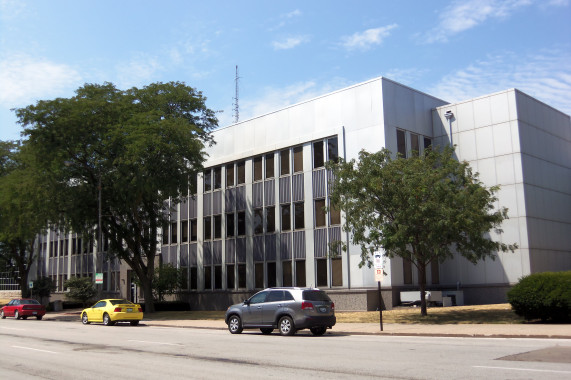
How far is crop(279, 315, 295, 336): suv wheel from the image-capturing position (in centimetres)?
1972

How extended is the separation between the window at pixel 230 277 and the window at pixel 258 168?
705cm

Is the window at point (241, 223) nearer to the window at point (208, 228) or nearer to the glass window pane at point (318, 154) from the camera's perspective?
the window at point (208, 228)

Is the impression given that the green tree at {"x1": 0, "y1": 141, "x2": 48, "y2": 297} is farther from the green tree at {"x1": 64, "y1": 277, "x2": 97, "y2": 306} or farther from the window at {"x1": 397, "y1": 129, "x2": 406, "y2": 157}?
the window at {"x1": 397, "y1": 129, "x2": 406, "y2": 157}

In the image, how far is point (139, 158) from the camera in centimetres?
3422

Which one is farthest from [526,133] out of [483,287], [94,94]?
[94,94]

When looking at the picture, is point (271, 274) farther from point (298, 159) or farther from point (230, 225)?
point (298, 159)

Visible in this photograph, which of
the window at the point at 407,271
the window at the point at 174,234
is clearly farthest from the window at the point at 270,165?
the window at the point at 174,234

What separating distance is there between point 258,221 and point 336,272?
8399 millimetres

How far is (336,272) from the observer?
34.1m

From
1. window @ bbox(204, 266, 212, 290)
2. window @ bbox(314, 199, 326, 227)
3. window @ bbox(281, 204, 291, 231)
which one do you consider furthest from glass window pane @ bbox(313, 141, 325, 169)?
window @ bbox(204, 266, 212, 290)

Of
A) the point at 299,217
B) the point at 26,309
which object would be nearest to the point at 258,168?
the point at 299,217

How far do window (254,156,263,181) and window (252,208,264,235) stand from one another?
2342 mm

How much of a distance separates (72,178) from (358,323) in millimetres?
24707

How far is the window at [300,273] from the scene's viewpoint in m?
36.4
